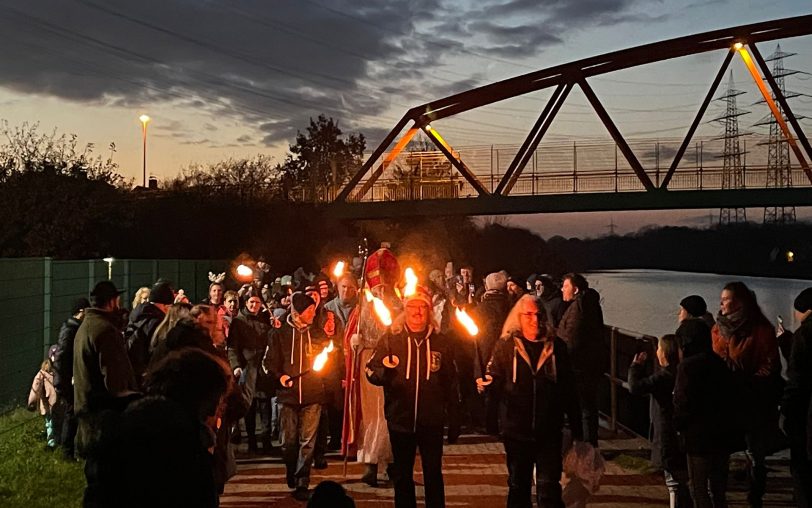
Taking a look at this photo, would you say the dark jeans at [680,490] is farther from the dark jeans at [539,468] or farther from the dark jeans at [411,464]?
the dark jeans at [411,464]

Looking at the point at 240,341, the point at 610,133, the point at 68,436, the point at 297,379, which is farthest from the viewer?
the point at 610,133

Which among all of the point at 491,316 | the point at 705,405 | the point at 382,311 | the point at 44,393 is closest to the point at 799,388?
the point at 705,405

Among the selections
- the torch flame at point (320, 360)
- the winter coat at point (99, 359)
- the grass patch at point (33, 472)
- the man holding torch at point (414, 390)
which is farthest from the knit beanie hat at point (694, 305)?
the grass patch at point (33, 472)

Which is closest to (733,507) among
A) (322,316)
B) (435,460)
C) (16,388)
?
(435,460)

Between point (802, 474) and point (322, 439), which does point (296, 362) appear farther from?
point (802, 474)

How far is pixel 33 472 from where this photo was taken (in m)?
8.76

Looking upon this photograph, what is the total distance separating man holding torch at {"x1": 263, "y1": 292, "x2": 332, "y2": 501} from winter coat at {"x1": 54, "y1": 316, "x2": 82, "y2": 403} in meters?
1.74

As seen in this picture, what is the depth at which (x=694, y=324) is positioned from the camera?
5.88 m

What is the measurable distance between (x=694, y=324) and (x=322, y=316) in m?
3.58

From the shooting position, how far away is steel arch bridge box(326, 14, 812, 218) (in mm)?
44656

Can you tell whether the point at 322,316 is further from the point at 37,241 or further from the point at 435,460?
the point at 37,241

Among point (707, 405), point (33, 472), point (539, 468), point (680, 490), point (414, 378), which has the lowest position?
point (33, 472)

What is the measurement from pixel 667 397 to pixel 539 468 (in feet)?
3.72

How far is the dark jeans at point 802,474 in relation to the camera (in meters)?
6.15
